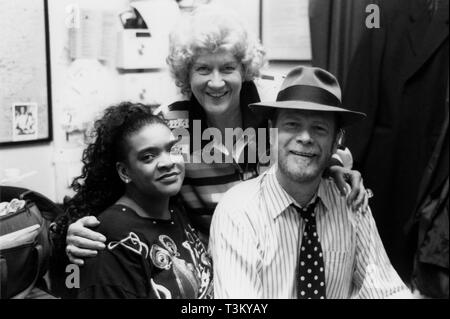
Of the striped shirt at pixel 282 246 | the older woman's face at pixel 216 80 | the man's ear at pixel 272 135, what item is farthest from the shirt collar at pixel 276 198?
the older woman's face at pixel 216 80

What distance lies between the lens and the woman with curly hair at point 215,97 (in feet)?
4.00

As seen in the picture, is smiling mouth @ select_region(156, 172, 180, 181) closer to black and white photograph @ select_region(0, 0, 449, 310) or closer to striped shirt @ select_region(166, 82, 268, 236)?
black and white photograph @ select_region(0, 0, 449, 310)

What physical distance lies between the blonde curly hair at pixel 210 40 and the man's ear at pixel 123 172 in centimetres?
33

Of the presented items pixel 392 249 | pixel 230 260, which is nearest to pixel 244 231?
pixel 230 260

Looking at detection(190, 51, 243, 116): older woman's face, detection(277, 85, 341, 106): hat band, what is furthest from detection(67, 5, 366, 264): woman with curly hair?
detection(277, 85, 341, 106): hat band

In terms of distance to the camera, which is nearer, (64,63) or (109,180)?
(109,180)

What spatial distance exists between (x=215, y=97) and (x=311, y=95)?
313mm

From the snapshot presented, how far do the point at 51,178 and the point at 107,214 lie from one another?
38 centimetres

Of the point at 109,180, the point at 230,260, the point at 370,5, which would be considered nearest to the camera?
the point at 230,260

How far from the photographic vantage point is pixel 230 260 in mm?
1046

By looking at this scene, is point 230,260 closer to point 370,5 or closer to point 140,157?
point 140,157

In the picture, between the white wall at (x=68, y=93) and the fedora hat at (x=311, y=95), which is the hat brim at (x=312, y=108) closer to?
the fedora hat at (x=311, y=95)

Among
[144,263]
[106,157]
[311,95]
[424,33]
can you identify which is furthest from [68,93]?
[424,33]
